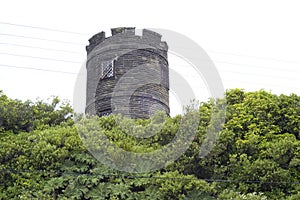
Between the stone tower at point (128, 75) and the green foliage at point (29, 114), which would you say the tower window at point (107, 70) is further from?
the green foliage at point (29, 114)

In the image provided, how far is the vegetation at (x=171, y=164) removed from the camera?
1555 cm

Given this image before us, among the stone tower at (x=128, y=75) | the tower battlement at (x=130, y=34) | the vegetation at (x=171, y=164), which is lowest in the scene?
the vegetation at (x=171, y=164)

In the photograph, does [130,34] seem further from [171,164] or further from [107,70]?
[171,164]

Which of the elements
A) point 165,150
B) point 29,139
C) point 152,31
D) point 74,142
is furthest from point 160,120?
point 152,31

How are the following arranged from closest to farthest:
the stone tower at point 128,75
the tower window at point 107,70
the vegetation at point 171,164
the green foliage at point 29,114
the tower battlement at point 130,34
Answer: the vegetation at point 171,164 < the green foliage at point 29,114 < the stone tower at point 128,75 < the tower window at point 107,70 < the tower battlement at point 130,34

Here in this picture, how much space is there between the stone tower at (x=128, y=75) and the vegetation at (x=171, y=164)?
3.01 meters

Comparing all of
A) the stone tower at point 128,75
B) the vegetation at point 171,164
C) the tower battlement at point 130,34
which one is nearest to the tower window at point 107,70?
the stone tower at point 128,75

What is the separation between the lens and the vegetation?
15.6m

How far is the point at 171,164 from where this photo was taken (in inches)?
640

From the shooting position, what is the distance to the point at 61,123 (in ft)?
63.6

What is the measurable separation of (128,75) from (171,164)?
22.7 ft

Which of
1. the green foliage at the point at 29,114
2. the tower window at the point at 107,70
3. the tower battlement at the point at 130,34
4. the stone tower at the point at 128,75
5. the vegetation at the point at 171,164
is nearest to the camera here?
the vegetation at the point at 171,164

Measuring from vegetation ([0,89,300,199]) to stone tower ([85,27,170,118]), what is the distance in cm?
301

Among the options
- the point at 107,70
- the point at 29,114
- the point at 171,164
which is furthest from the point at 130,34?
the point at 171,164
